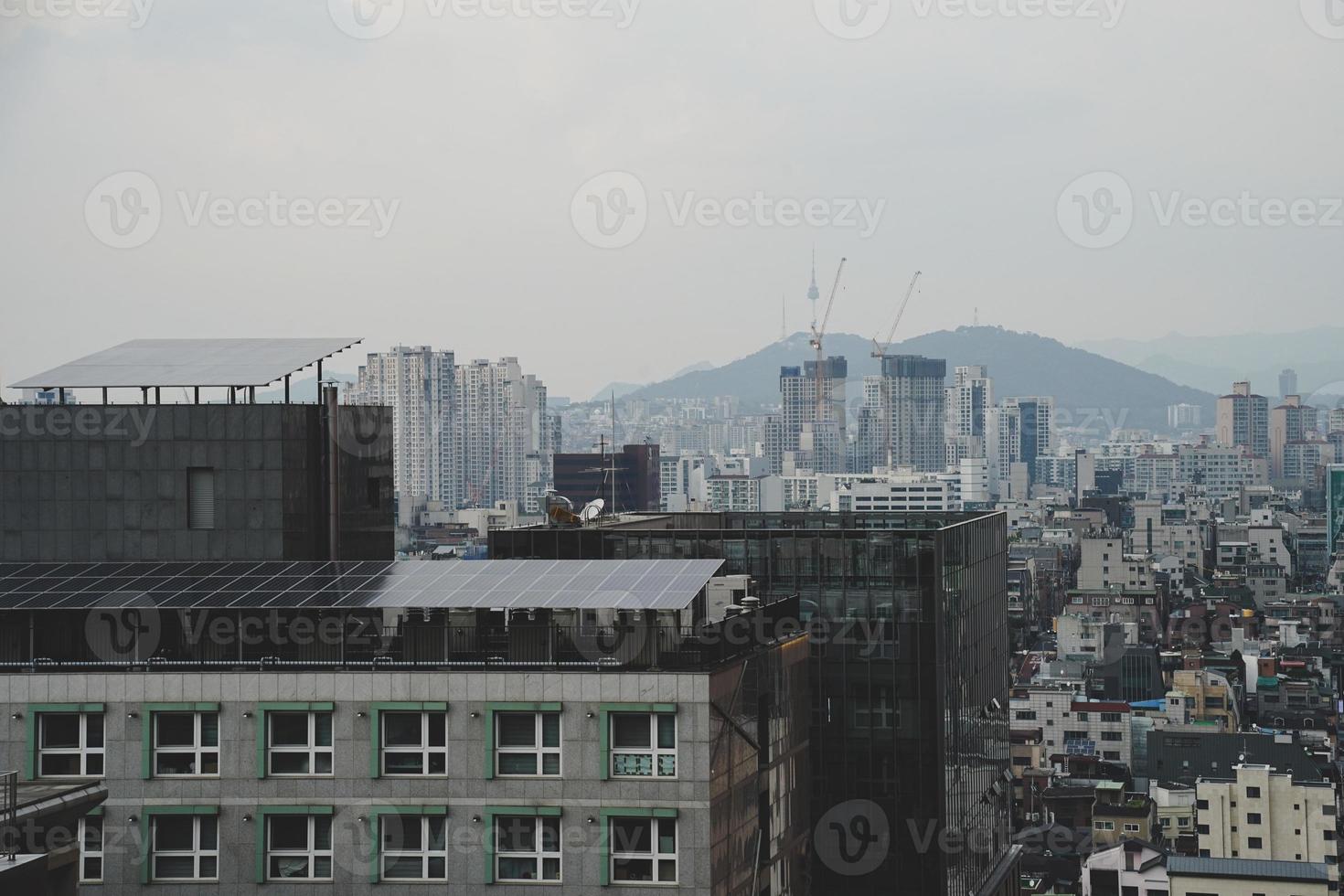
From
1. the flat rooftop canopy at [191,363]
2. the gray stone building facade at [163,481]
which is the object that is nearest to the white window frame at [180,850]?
the gray stone building facade at [163,481]

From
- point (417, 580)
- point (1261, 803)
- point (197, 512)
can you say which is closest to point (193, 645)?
point (417, 580)

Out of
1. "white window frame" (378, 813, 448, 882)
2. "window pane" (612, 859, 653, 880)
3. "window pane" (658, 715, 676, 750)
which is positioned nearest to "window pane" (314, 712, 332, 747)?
"white window frame" (378, 813, 448, 882)

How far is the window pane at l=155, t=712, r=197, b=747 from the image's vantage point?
64.3 feet

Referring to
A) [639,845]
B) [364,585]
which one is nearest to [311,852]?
[364,585]

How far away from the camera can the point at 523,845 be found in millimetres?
19188

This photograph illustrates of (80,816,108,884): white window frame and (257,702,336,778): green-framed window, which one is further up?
(257,702,336,778): green-framed window

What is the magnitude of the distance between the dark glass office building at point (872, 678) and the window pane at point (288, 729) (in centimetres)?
1431

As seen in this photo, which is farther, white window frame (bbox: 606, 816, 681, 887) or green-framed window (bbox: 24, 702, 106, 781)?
green-framed window (bbox: 24, 702, 106, 781)

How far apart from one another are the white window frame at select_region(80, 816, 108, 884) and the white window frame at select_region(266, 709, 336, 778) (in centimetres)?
204

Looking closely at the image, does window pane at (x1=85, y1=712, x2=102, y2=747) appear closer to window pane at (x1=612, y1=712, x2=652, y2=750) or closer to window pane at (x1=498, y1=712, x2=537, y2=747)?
window pane at (x1=498, y1=712, x2=537, y2=747)

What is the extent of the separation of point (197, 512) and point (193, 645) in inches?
169

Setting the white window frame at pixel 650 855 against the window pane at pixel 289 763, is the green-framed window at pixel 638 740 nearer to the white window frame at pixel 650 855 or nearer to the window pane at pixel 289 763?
the white window frame at pixel 650 855

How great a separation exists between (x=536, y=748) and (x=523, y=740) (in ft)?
0.60

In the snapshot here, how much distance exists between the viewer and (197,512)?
79.2 feet
